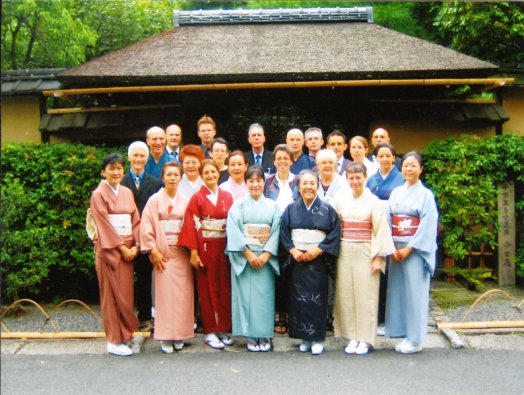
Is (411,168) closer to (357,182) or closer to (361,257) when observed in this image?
(357,182)

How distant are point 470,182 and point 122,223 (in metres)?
4.57

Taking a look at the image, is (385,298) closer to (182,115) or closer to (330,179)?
(330,179)

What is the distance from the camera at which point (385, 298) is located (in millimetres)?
6020

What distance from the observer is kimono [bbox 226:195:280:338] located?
17.4 feet

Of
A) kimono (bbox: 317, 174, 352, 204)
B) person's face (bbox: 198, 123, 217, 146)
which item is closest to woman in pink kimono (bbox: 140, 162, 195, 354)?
person's face (bbox: 198, 123, 217, 146)

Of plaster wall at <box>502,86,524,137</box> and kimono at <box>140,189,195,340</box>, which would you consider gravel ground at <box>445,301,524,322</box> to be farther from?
plaster wall at <box>502,86,524,137</box>

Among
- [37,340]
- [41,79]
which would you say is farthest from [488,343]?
[41,79]

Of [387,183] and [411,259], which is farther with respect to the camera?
[387,183]

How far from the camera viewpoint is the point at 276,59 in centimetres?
834

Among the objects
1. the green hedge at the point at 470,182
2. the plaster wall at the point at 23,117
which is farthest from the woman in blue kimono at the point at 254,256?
the plaster wall at the point at 23,117

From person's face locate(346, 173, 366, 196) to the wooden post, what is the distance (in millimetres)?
3447

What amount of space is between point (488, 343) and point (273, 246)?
7.57 feet

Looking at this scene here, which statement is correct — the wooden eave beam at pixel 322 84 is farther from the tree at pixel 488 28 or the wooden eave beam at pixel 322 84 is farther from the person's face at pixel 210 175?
the tree at pixel 488 28

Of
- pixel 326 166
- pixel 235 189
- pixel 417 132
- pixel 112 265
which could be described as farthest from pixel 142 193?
pixel 417 132
